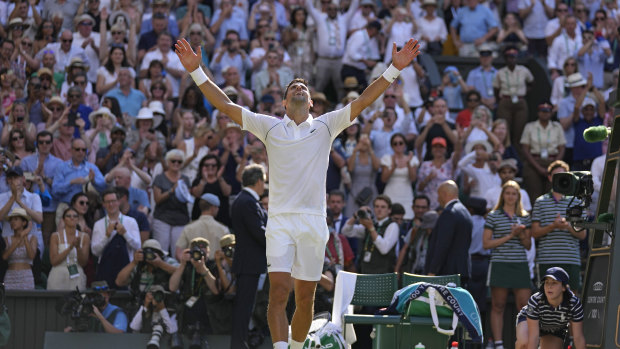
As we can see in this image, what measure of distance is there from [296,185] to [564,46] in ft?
41.9

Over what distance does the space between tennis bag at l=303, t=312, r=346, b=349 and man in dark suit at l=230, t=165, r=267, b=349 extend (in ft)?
6.77

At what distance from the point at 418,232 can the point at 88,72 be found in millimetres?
6966

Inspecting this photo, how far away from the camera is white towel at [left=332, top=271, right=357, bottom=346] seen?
39.5 ft

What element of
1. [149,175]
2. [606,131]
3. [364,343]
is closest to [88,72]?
[149,175]

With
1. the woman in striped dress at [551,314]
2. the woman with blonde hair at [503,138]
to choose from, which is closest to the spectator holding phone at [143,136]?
the woman with blonde hair at [503,138]

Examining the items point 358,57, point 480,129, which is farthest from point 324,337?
point 358,57

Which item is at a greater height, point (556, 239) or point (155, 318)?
point (556, 239)

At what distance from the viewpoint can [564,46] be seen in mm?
21125

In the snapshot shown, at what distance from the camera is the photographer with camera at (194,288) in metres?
13.7

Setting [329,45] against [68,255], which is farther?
[329,45]

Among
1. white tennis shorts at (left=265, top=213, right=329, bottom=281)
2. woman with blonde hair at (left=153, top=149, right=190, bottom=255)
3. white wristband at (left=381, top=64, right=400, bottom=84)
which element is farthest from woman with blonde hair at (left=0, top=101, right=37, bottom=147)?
white wristband at (left=381, top=64, right=400, bottom=84)

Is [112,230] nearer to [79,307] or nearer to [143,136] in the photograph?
[79,307]

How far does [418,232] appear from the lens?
49.7 ft

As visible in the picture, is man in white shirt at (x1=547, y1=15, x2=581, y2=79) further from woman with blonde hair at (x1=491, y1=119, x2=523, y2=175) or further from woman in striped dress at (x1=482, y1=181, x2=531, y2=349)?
woman in striped dress at (x1=482, y1=181, x2=531, y2=349)
